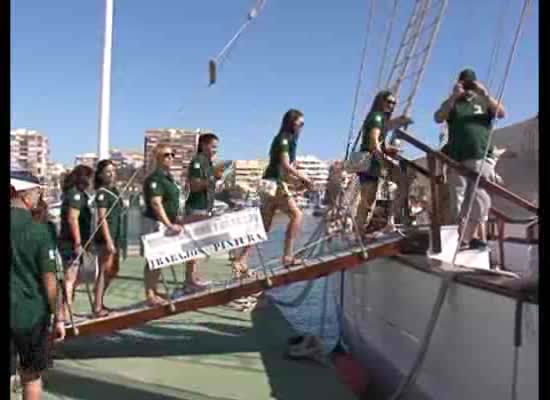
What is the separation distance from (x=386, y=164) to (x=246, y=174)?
306 cm

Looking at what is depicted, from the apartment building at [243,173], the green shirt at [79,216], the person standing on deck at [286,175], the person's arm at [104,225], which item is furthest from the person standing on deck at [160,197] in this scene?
the apartment building at [243,173]

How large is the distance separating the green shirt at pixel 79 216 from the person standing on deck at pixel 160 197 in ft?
2.12

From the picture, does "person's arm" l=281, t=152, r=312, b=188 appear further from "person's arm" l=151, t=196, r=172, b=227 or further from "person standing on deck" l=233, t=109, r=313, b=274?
"person's arm" l=151, t=196, r=172, b=227

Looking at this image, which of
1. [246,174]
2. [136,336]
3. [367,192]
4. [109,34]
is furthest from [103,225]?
[109,34]

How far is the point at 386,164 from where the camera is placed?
668 cm

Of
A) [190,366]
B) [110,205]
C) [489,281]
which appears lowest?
[190,366]

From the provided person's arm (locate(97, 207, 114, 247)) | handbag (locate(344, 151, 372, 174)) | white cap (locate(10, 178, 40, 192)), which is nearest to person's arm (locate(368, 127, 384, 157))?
handbag (locate(344, 151, 372, 174))

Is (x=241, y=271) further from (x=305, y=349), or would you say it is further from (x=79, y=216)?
(x=79, y=216)

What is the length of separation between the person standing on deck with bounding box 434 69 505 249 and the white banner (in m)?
1.77

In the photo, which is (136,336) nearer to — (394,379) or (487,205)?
(394,379)

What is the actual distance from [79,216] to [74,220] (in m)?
0.35

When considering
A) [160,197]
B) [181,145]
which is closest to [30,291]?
[160,197]

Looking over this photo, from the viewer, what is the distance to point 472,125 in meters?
5.26

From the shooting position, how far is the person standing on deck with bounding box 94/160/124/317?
6.28 metres
